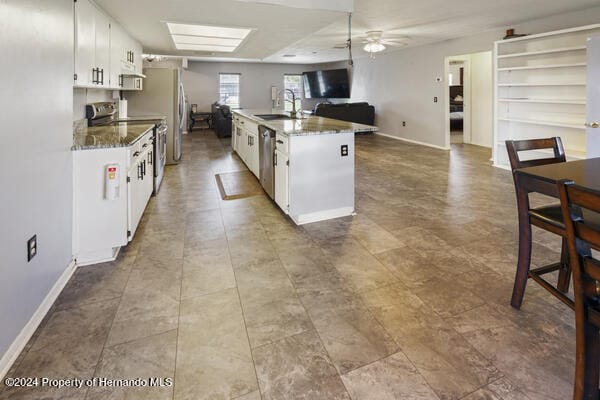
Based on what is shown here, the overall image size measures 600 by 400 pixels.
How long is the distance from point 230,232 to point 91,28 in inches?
85.0

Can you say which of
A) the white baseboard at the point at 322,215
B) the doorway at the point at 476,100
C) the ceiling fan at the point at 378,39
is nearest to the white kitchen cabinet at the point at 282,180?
the white baseboard at the point at 322,215

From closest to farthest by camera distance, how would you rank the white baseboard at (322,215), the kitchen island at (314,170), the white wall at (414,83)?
the kitchen island at (314,170) → the white baseboard at (322,215) → the white wall at (414,83)

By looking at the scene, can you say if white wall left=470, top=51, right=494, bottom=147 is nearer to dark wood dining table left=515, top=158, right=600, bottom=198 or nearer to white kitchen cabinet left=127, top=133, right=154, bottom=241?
dark wood dining table left=515, top=158, right=600, bottom=198

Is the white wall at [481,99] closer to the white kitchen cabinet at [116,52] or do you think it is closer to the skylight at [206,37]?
the skylight at [206,37]

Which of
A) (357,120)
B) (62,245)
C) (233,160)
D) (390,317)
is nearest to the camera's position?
(390,317)

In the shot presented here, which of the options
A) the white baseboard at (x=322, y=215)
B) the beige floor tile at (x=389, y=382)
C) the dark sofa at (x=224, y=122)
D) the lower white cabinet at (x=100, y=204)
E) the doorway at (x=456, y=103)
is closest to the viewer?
the beige floor tile at (x=389, y=382)

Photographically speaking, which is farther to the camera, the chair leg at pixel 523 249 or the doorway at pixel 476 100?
the doorway at pixel 476 100

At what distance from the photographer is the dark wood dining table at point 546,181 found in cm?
160

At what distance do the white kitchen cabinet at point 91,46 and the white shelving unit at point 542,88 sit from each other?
5379 millimetres

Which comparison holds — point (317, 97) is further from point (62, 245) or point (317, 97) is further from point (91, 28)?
point (62, 245)

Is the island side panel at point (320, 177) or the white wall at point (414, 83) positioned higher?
the white wall at point (414, 83)

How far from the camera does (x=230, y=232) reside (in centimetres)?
318

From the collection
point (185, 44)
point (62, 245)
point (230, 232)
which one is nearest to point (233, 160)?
point (185, 44)

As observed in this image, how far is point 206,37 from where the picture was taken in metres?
5.22
